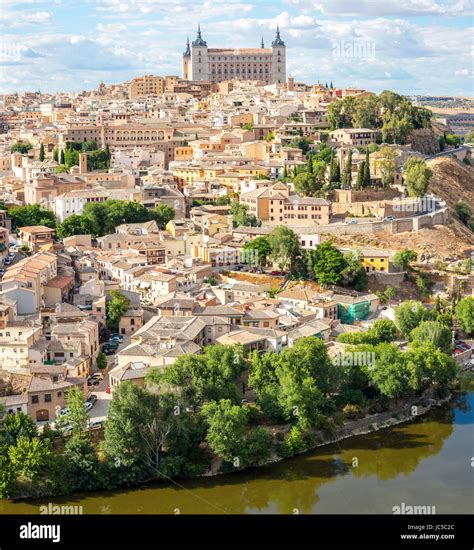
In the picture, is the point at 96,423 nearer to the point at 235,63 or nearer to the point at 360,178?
the point at 360,178

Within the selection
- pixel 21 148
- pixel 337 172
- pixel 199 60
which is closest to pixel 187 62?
pixel 199 60

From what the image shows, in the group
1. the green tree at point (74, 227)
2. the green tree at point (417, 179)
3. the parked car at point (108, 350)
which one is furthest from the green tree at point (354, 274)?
the green tree at point (74, 227)

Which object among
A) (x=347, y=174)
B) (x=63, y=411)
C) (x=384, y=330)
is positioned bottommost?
(x=63, y=411)

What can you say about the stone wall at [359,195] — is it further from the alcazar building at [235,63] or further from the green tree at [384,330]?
the alcazar building at [235,63]

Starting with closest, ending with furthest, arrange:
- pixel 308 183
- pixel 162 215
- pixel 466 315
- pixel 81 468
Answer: pixel 81 468 < pixel 466 315 < pixel 308 183 < pixel 162 215

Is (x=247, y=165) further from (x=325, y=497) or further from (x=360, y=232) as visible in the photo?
(x=325, y=497)
